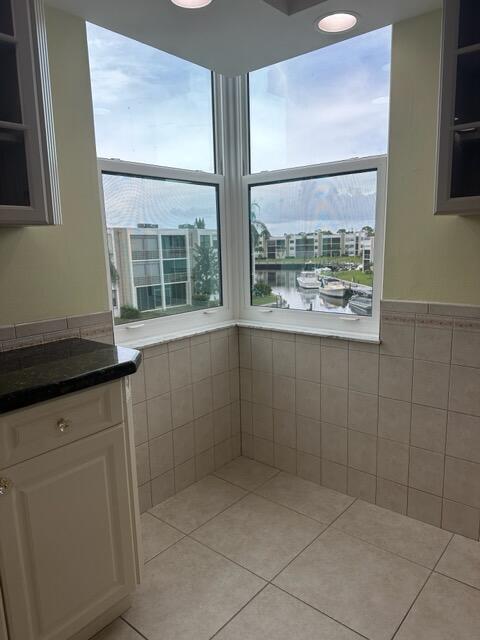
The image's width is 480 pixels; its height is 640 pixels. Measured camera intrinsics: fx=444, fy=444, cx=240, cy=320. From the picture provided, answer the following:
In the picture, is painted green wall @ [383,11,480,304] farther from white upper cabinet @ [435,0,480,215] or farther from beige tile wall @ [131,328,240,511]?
beige tile wall @ [131,328,240,511]

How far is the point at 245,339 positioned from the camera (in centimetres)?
266

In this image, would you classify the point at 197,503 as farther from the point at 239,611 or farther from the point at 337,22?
the point at 337,22

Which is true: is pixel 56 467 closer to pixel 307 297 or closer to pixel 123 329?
pixel 123 329

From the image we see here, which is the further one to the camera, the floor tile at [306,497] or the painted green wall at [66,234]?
the floor tile at [306,497]

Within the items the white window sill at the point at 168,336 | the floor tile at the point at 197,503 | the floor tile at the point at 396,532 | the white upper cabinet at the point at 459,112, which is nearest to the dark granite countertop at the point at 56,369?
the white window sill at the point at 168,336

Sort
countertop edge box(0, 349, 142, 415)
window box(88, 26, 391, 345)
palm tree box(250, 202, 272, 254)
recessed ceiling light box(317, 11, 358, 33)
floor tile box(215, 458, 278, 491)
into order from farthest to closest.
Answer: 1. palm tree box(250, 202, 272, 254)
2. floor tile box(215, 458, 278, 491)
3. window box(88, 26, 391, 345)
4. recessed ceiling light box(317, 11, 358, 33)
5. countertop edge box(0, 349, 142, 415)

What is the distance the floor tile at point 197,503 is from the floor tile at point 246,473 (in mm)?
56

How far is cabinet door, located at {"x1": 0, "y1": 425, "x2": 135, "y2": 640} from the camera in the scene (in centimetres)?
125

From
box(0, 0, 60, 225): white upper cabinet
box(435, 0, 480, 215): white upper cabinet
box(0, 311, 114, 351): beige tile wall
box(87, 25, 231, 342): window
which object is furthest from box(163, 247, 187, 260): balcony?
box(435, 0, 480, 215): white upper cabinet

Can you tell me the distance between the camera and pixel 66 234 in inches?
72.3

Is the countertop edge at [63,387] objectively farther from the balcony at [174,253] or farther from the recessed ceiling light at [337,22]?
the recessed ceiling light at [337,22]

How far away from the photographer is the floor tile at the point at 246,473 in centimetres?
251

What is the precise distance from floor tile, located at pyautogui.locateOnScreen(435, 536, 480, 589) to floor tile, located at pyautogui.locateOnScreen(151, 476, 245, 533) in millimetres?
1010

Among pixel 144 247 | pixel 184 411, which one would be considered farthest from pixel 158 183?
pixel 184 411
